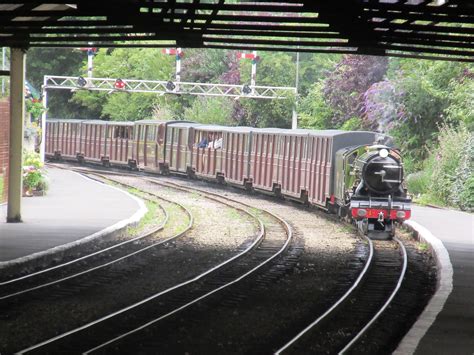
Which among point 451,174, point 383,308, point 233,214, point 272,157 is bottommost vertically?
point 233,214

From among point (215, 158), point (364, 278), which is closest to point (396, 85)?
point (215, 158)

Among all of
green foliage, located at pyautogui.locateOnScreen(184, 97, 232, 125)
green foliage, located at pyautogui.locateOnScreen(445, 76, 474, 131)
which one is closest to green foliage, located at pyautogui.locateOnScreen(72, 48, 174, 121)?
green foliage, located at pyautogui.locateOnScreen(184, 97, 232, 125)

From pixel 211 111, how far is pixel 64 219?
1316 inches

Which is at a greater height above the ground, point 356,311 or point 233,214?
point 356,311

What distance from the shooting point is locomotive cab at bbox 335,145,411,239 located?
842 inches

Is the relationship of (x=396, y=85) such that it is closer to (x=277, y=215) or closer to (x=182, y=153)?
(x=182, y=153)

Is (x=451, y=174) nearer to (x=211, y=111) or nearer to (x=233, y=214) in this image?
(x=233, y=214)

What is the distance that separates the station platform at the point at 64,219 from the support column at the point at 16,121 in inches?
30.5

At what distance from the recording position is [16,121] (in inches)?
813

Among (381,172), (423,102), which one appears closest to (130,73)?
(423,102)

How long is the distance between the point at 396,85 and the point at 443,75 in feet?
6.59

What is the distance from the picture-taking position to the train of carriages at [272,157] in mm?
21641

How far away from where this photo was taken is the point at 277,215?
86.7 ft

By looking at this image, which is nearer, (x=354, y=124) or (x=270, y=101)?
(x=354, y=124)
